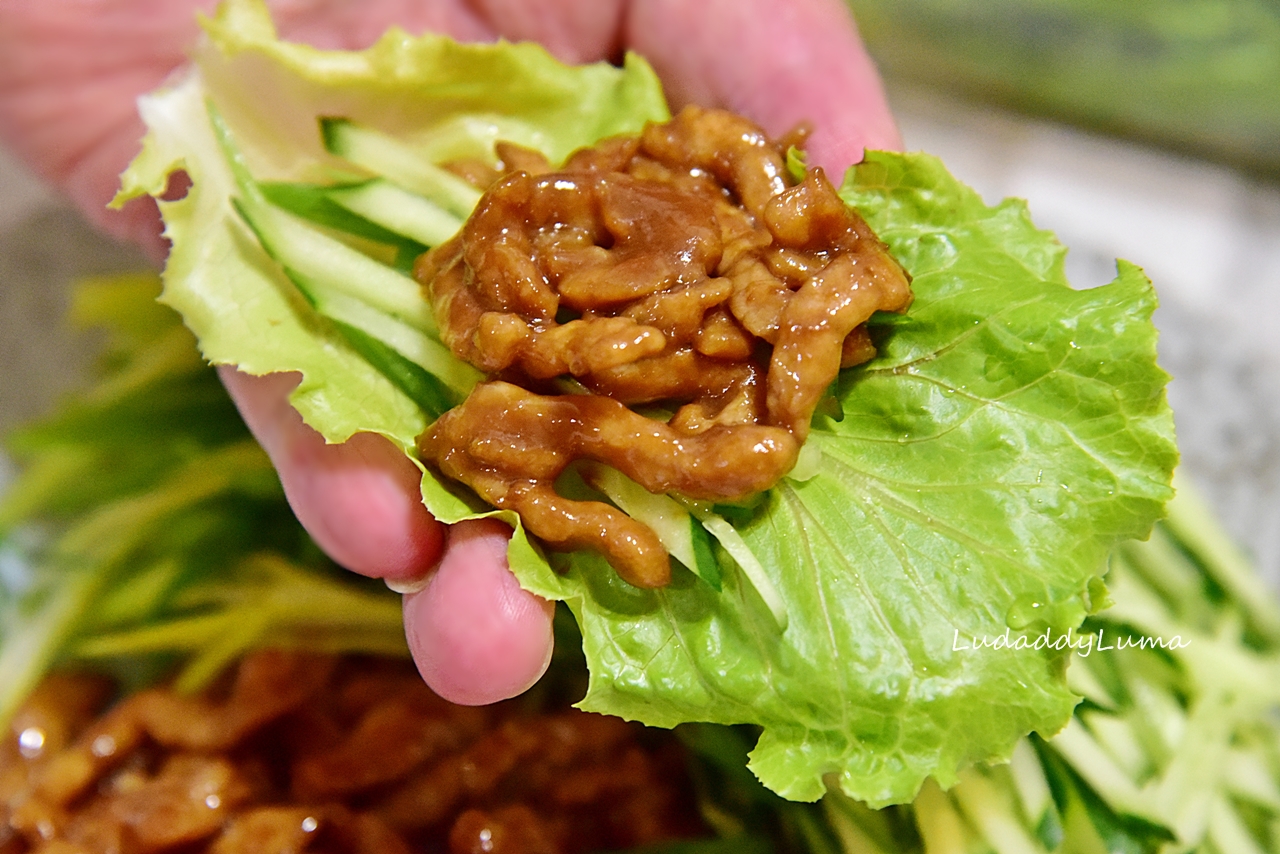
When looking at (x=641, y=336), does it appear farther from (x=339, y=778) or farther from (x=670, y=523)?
(x=339, y=778)

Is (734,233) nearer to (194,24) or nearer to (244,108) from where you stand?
(244,108)

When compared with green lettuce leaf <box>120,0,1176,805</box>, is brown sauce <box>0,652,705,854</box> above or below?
below

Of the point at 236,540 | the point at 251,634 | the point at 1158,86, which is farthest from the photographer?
the point at 1158,86

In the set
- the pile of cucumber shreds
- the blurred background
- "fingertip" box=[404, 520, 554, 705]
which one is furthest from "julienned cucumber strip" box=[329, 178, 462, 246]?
the blurred background

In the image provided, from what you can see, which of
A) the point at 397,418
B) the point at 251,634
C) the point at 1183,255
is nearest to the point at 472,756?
the point at 251,634

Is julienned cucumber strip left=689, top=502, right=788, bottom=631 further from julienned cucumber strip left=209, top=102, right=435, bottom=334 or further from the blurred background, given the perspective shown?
the blurred background
